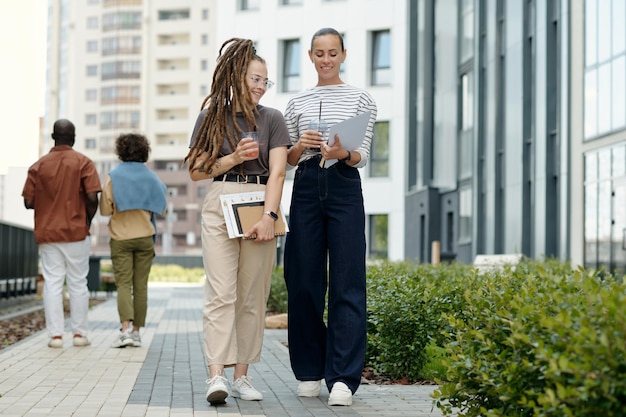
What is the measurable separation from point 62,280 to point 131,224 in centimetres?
96

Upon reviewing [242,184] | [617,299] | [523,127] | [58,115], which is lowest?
[617,299]

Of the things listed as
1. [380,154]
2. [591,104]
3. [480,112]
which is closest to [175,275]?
[380,154]

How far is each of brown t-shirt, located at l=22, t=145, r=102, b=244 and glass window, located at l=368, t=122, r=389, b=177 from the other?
32657 mm

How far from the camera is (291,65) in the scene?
148 feet

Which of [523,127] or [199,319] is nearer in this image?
[199,319]

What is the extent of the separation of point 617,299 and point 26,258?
2150cm

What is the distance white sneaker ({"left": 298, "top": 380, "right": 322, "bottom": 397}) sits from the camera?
7.05 metres

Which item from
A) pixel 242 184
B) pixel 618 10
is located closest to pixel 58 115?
pixel 618 10

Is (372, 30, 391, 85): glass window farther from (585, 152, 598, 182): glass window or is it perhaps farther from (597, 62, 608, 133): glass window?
(597, 62, 608, 133): glass window

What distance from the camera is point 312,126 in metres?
6.64

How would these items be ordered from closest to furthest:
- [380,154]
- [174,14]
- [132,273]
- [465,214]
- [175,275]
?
[132,273] → [465,214] → [380,154] → [175,275] → [174,14]

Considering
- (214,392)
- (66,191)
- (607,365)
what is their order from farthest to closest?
(66,191) < (214,392) < (607,365)

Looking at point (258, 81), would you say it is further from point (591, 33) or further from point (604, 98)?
point (591, 33)

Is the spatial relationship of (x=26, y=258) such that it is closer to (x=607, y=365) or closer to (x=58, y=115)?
(x=607, y=365)
